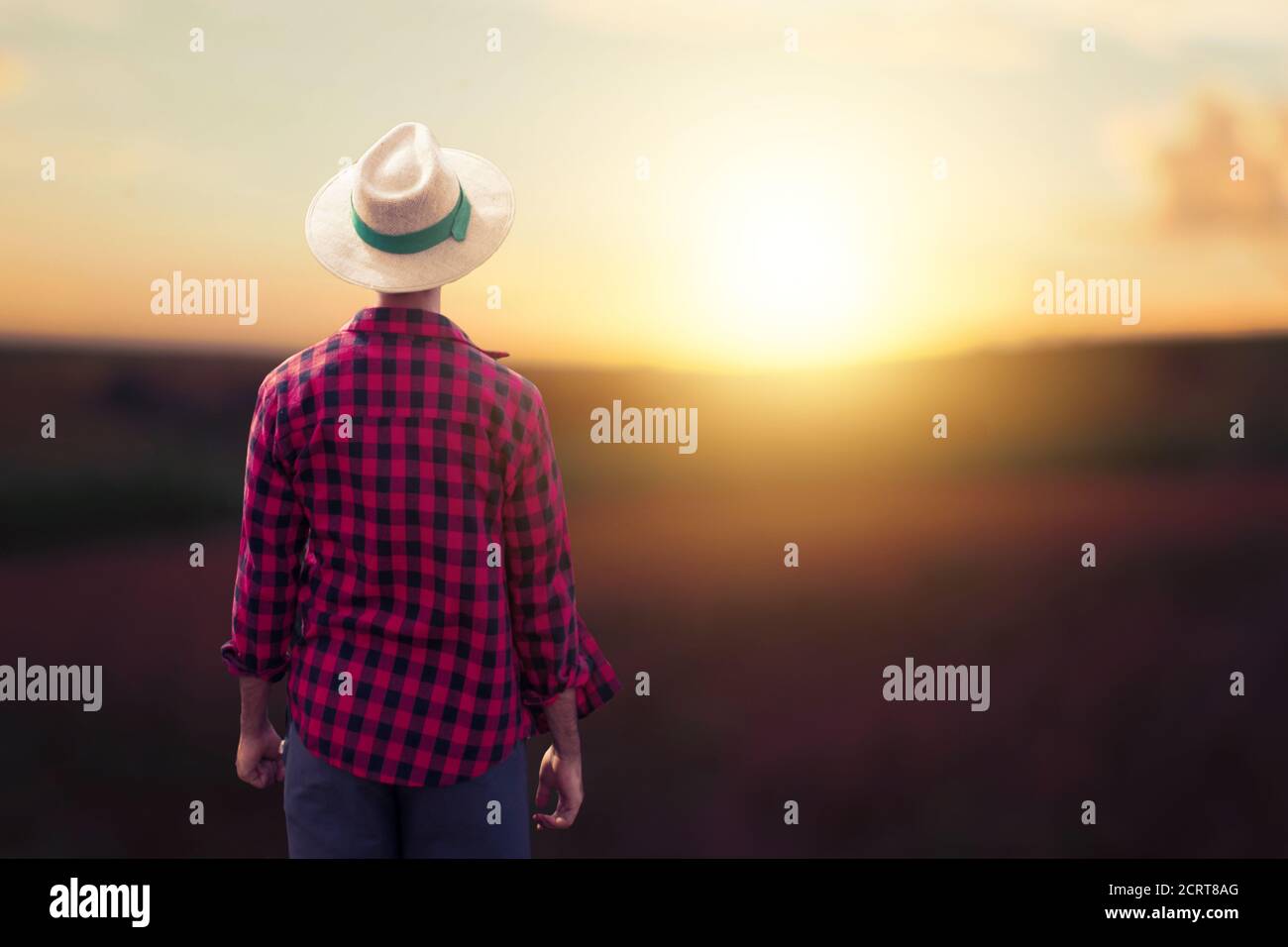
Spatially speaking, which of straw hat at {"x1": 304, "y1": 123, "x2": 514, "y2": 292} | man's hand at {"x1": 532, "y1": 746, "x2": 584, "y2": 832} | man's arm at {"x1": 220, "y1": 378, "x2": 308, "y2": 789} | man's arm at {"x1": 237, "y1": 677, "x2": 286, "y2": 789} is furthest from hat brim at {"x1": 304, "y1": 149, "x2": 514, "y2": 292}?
man's hand at {"x1": 532, "y1": 746, "x2": 584, "y2": 832}

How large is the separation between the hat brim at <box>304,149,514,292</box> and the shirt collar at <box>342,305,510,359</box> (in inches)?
1.3

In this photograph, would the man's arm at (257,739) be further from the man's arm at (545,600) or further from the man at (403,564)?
the man's arm at (545,600)

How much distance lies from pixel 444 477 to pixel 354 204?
1.41ft

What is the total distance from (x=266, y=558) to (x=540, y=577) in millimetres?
368

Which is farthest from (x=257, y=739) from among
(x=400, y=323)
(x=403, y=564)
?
(x=400, y=323)

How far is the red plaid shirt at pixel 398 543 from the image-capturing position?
125cm

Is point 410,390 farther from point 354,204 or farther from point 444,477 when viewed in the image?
point 354,204

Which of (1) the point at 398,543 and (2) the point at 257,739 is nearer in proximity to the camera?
(1) the point at 398,543

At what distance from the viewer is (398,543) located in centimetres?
125

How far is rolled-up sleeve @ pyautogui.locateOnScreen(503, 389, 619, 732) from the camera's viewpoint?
132cm

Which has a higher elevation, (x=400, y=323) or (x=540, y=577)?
(x=400, y=323)

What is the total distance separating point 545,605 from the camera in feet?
4.43

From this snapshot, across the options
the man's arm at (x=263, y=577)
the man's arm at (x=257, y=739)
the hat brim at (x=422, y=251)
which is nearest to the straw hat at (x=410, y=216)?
the hat brim at (x=422, y=251)

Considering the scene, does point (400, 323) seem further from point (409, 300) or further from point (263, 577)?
point (263, 577)
